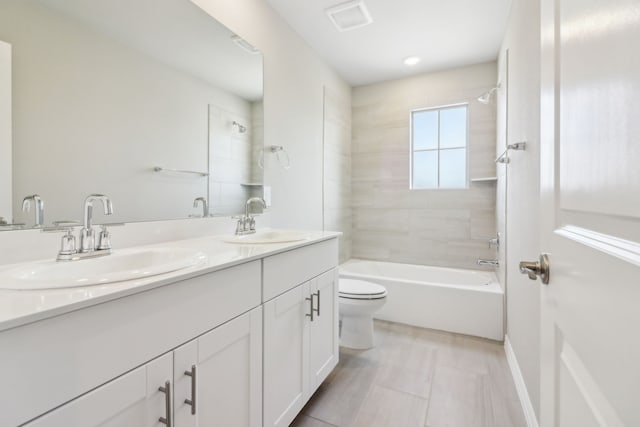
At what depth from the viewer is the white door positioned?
1.21ft

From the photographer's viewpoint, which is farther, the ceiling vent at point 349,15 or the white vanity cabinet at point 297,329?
the ceiling vent at point 349,15

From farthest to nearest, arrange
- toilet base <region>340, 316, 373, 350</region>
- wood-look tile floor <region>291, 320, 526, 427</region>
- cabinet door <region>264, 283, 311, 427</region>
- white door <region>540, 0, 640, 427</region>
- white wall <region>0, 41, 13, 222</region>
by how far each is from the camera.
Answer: toilet base <region>340, 316, 373, 350</region> → wood-look tile floor <region>291, 320, 526, 427</region> → cabinet door <region>264, 283, 311, 427</region> → white wall <region>0, 41, 13, 222</region> → white door <region>540, 0, 640, 427</region>

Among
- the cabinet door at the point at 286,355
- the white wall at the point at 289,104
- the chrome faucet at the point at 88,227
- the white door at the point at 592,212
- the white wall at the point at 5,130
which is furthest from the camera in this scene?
the white wall at the point at 289,104

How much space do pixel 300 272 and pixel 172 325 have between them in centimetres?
67

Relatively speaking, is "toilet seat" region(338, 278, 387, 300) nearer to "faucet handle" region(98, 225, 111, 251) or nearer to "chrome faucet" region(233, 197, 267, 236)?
"chrome faucet" region(233, 197, 267, 236)

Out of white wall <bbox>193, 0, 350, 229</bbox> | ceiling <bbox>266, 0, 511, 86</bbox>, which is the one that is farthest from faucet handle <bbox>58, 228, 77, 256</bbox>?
ceiling <bbox>266, 0, 511, 86</bbox>

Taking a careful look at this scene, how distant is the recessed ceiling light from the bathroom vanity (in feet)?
7.55

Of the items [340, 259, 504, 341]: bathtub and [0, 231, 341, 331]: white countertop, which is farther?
[340, 259, 504, 341]: bathtub

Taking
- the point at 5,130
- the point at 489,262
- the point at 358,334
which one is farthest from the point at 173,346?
the point at 489,262

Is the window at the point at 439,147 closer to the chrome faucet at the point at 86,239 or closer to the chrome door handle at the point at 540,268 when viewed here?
the chrome door handle at the point at 540,268

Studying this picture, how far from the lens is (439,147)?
3.21 m

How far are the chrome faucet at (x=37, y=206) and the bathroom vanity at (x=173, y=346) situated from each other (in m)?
0.45

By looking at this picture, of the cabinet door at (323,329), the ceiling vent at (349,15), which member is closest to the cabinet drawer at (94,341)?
the cabinet door at (323,329)

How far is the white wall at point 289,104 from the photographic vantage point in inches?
73.7
